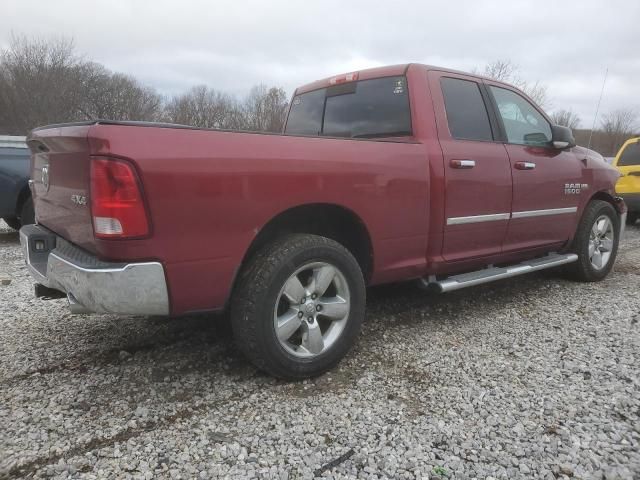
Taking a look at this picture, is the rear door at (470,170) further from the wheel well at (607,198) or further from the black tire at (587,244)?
the wheel well at (607,198)

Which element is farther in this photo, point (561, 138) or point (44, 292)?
point (561, 138)

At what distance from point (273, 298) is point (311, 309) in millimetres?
295

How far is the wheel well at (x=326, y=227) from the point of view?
105 inches

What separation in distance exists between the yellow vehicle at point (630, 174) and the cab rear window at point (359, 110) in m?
7.03

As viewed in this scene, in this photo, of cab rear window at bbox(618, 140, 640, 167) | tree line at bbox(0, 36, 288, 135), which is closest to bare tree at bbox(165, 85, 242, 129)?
tree line at bbox(0, 36, 288, 135)

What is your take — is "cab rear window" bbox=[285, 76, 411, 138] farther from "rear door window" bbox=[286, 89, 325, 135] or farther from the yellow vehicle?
the yellow vehicle

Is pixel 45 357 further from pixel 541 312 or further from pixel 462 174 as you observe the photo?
pixel 541 312

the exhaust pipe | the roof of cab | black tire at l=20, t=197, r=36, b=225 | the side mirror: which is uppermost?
the roof of cab

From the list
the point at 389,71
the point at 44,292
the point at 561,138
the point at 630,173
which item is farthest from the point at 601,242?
the point at 44,292

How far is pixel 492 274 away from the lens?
3.68 meters

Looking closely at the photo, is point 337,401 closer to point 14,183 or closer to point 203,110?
point 14,183

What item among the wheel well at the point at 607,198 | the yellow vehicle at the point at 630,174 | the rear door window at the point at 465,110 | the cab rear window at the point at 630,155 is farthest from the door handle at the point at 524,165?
the cab rear window at the point at 630,155

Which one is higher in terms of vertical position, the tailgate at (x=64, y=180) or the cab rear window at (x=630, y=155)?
the cab rear window at (x=630, y=155)

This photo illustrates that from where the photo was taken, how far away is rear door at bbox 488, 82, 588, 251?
151 inches
